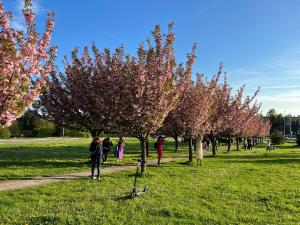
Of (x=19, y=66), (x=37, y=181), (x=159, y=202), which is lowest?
(x=159, y=202)

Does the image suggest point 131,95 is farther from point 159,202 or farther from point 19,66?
point 19,66

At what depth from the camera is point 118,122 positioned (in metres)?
21.4

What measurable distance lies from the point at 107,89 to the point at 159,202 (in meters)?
9.78

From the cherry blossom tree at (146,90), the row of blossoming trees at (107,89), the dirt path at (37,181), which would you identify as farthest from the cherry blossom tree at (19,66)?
the cherry blossom tree at (146,90)

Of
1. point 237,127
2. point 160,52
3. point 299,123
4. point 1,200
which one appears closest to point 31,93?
point 1,200

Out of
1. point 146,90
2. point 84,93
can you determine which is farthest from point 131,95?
point 84,93

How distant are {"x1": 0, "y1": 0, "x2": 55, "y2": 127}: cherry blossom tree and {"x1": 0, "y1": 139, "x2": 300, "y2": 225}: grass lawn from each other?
10.5 ft

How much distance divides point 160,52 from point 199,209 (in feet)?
32.8

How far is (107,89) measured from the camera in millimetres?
21766

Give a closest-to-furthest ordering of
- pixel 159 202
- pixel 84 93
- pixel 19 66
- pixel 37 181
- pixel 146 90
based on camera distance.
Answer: pixel 19 66 < pixel 159 202 < pixel 37 181 < pixel 146 90 < pixel 84 93

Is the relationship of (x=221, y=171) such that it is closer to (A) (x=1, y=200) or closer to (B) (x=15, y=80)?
(A) (x=1, y=200)

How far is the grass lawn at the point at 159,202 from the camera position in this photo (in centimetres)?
1110

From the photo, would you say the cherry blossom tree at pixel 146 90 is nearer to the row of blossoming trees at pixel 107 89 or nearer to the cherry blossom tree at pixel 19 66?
the row of blossoming trees at pixel 107 89

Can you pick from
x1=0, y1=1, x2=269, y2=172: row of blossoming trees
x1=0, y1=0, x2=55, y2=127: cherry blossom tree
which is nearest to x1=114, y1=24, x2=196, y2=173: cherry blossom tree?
x1=0, y1=1, x2=269, y2=172: row of blossoming trees
